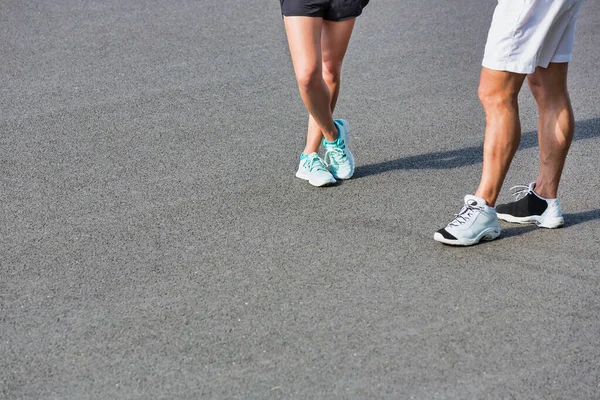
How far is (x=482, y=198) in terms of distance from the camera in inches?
175

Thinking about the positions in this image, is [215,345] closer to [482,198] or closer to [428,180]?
[482,198]

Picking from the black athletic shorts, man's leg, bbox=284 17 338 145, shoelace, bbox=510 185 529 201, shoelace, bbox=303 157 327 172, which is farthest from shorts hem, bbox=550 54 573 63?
shoelace, bbox=303 157 327 172

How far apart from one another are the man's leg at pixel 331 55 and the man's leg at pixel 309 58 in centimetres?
14

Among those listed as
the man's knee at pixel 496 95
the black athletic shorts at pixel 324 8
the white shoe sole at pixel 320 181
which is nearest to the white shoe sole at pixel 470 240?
the man's knee at pixel 496 95

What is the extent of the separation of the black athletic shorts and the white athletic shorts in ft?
2.91

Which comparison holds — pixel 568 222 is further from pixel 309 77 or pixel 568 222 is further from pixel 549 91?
pixel 309 77

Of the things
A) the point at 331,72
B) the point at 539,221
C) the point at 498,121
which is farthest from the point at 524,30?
the point at 331,72

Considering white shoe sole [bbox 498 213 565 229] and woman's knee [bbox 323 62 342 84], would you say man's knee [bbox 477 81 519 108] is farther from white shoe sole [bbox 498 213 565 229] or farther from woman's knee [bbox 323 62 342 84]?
woman's knee [bbox 323 62 342 84]

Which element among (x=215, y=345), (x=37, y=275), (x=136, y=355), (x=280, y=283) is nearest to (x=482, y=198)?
(x=280, y=283)

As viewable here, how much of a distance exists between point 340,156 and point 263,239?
0.90 meters

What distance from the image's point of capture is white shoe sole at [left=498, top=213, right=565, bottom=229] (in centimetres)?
459

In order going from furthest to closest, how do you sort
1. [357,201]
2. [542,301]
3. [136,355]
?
1. [357,201]
2. [542,301]
3. [136,355]

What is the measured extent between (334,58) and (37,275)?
79.4 inches

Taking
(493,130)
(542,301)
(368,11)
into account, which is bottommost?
(368,11)
